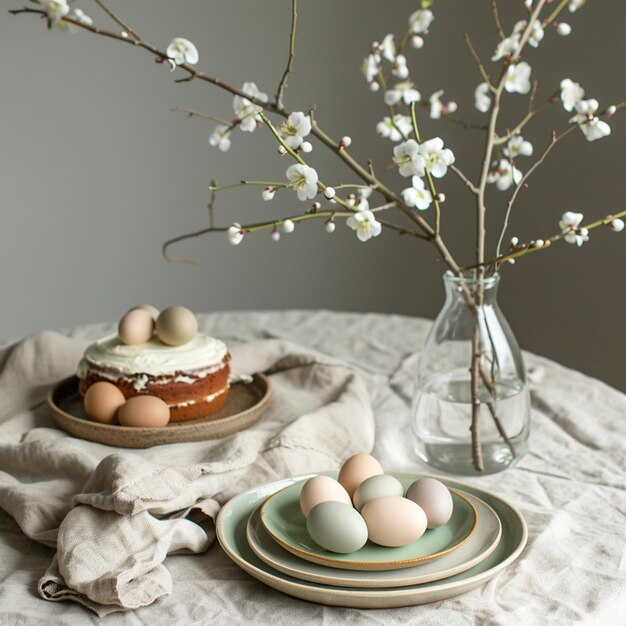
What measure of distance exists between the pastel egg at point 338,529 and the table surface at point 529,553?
53 mm

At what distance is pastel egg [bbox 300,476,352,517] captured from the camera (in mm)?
805

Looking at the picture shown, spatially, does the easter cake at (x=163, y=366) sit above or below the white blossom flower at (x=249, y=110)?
below

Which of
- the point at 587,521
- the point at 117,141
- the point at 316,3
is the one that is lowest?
the point at 587,521

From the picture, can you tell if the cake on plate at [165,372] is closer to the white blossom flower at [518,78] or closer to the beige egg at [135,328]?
the beige egg at [135,328]

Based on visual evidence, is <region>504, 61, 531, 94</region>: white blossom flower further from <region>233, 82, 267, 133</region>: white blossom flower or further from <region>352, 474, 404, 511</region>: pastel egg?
<region>352, 474, 404, 511</region>: pastel egg

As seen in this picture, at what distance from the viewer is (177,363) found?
1.15 meters

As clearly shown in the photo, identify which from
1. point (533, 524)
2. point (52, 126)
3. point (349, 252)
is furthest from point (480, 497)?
point (52, 126)

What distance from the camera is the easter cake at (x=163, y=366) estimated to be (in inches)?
45.1

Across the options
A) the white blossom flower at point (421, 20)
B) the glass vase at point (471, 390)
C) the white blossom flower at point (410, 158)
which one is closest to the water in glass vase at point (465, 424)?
the glass vase at point (471, 390)

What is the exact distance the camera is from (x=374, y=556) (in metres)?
0.76

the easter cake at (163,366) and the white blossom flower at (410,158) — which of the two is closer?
the white blossom flower at (410,158)

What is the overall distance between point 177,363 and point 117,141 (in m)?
2.16

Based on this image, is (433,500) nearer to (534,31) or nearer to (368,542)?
(368,542)

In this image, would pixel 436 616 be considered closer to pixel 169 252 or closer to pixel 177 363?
pixel 177 363
